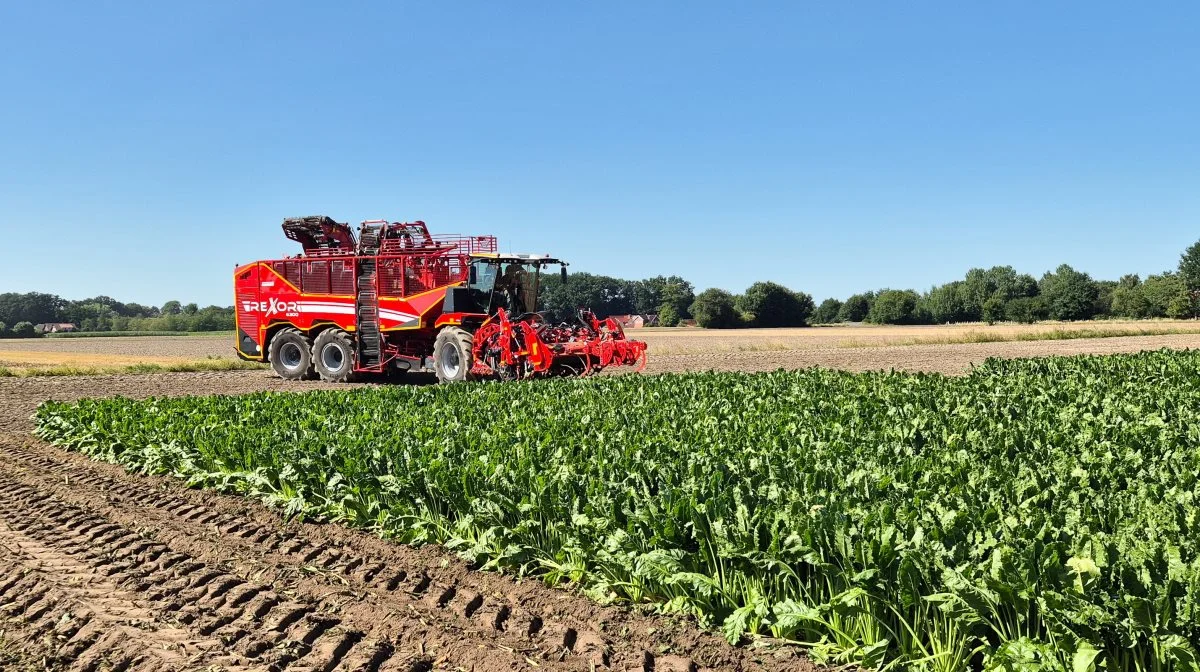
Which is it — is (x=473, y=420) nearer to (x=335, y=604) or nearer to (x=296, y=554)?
(x=296, y=554)

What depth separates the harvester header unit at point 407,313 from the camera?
51.0ft

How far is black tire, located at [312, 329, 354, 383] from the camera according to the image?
18.1 meters

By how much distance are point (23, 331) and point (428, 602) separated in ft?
274

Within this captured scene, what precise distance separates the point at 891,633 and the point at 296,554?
3976 mm

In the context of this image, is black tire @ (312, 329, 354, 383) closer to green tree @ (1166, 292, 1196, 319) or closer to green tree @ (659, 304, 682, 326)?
green tree @ (659, 304, 682, 326)

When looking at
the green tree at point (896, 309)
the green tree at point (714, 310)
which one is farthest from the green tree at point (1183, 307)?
the green tree at point (714, 310)

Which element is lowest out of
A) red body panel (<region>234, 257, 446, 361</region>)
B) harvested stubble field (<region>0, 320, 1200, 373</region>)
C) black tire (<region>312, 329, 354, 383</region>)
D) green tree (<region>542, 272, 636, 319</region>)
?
harvested stubble field (<region>0, 320, 1200, 373</region>)

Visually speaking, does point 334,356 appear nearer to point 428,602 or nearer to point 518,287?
point 518,287

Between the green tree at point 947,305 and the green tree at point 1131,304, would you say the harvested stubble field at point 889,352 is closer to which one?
the green tree at point 1131,304

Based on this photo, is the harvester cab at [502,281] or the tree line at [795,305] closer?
the harvester cab at [502,281]

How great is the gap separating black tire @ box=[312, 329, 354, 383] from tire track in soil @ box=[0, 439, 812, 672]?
422 inches

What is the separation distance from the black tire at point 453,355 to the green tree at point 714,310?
6083cm

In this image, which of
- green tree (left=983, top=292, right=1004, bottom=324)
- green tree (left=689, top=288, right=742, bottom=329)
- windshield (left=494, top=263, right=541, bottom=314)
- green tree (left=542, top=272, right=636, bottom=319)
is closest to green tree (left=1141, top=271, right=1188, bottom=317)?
green tree (left=983, top=292, right=1004, bottom=324)

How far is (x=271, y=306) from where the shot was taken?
19.6 meters
